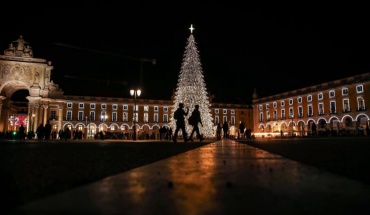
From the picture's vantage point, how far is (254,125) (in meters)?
83.3

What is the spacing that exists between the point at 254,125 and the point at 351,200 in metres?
84.3

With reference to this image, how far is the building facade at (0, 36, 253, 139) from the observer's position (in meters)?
54.1

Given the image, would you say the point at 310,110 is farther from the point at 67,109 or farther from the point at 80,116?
the point at 67,109

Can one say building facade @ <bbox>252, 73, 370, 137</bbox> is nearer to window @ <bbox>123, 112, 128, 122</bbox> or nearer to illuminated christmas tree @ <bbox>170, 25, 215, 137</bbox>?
illuminated christmas tree @ <bbox>170, 25, 215, 137</bbox>

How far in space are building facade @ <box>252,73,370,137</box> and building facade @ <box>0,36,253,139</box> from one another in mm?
14509

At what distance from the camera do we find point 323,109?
60281 millimetres

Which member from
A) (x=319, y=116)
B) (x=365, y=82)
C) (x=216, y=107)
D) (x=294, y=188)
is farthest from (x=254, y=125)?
(x=294, y=188)

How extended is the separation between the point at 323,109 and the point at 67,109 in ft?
190

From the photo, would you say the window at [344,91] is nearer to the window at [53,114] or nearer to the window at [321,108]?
the window at [321,108]

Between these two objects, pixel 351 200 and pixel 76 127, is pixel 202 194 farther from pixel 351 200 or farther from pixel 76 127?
pixel 76 127

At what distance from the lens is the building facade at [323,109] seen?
169 ft

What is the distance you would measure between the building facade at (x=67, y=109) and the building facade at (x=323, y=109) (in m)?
14.5

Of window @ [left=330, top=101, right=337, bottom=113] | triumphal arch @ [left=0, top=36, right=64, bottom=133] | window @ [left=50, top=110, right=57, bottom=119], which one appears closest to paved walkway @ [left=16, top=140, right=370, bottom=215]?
triumphal arch @ [left=0, top=36, right=64, bottom=133]

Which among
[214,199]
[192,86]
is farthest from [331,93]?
[214,199]
